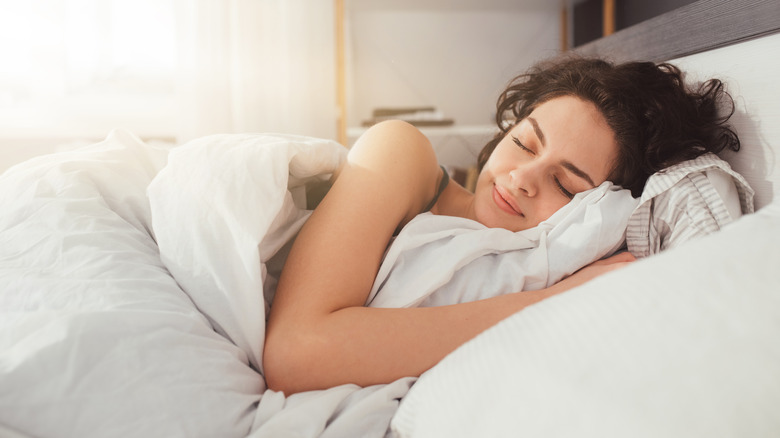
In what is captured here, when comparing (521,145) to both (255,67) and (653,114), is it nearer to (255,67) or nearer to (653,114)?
(653,114)

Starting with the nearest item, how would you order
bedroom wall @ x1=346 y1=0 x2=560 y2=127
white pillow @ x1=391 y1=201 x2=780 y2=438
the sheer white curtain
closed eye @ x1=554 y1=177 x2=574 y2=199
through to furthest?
white pillow @ x1=391 y1=201 x2=780 y2=438 < closed eye @ x1=554 y1=177 x2=574 y2=199 < the sheer white curtain < bedroom wall @ x1=346 y1=0 x2=560 y2=127

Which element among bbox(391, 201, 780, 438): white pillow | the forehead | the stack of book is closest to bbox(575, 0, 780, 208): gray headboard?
the forehead

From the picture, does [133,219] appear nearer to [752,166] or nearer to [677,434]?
[677,434]

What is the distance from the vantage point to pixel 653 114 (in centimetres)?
80

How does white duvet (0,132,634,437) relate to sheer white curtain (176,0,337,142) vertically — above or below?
below

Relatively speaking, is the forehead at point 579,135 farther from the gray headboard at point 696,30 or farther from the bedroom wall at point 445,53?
the bedroom wall at point 445,53

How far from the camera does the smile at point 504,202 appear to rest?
80 centimetres

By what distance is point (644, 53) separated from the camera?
98 centimetres

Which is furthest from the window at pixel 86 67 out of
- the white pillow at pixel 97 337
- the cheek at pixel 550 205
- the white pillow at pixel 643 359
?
the white pillow at pixel 643 359

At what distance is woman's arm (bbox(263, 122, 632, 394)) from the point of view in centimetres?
53

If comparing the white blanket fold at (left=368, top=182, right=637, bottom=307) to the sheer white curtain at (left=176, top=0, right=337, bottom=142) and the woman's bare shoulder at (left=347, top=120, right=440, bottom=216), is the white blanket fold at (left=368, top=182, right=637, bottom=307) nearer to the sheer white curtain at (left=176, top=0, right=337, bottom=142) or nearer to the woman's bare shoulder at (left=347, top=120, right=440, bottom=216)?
the woman's bare shoulder at (left=347, top=120, right=440, bottom=216)

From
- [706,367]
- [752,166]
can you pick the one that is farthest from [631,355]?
[752,166]

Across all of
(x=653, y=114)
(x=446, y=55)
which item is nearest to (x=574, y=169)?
(x=653, y=114)

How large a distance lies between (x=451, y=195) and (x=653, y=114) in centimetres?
36
